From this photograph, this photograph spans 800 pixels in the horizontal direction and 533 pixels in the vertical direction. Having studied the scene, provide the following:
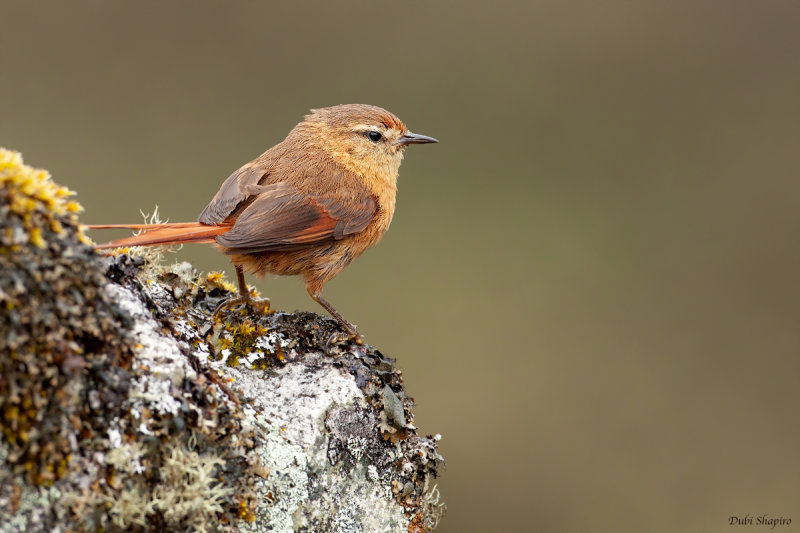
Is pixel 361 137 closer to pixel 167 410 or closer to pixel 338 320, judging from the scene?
pixel 338 320

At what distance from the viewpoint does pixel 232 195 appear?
338cm

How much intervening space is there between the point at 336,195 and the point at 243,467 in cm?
187

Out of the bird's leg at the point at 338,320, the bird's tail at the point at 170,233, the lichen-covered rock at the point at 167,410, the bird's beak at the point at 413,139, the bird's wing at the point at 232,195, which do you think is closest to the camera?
the lichen-covered rock at the point at 167,410

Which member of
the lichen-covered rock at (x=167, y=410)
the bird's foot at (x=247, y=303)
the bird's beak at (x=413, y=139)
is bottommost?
the lichen-covered rock at (x=167, y=410)

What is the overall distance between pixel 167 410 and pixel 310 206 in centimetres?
180

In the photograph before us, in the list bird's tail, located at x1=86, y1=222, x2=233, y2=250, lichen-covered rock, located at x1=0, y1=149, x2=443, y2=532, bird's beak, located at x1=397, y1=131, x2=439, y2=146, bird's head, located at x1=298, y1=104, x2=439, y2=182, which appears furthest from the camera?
bird's beak, located at x1=397, y1=131, x2=439, y2=146

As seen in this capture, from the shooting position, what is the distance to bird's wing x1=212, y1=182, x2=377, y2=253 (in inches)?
125

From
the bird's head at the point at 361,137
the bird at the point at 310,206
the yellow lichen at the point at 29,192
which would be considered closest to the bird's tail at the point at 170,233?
the bird at the point at 310,206

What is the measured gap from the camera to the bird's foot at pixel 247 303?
9.65 feet

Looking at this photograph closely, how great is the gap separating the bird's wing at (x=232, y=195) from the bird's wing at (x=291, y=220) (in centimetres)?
5

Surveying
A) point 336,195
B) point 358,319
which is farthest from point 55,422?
point 358,319

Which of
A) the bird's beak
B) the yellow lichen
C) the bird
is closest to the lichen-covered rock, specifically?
the yellow lichen

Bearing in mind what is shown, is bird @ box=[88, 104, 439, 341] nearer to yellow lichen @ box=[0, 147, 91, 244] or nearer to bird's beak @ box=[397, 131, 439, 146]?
bird's beak @ box=[397, 131, 439, 146]

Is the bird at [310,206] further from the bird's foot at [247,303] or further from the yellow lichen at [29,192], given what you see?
the yellow lichen at [29,192]
